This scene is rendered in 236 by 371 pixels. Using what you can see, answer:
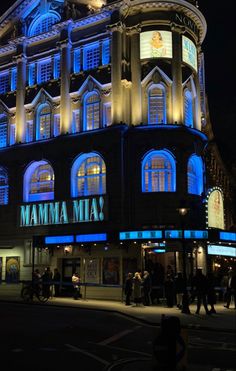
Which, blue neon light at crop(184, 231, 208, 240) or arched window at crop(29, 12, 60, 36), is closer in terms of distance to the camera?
blue neon light at crop(184, 231, 208, 240)

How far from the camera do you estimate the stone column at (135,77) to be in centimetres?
3256

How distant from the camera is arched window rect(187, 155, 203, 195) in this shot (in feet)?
107

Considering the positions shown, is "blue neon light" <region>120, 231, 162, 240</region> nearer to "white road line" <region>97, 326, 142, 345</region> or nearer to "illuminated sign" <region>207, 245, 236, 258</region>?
"illuminated sign" <region>207, 245, 236, 258</region>

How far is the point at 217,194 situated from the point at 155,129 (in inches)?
243

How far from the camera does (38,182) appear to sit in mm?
35719

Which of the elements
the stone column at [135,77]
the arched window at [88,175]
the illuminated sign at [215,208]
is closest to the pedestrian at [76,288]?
the arched window at [88,175]

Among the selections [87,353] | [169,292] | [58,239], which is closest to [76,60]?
[58,239]

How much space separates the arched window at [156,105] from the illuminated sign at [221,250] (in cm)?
850

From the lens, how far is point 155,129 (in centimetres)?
3161

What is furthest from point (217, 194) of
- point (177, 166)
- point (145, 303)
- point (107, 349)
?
point (107, 349)

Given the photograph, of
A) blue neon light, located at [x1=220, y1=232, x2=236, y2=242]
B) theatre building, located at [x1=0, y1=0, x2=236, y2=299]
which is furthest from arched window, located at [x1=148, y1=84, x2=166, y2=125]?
blue neon light, located at [x1=220, y1=232, x2=236, y2=242]

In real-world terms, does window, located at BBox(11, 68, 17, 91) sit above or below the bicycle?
above

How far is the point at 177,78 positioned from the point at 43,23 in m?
12.1

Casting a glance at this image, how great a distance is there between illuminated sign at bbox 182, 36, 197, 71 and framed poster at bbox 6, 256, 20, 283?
1760 cm
